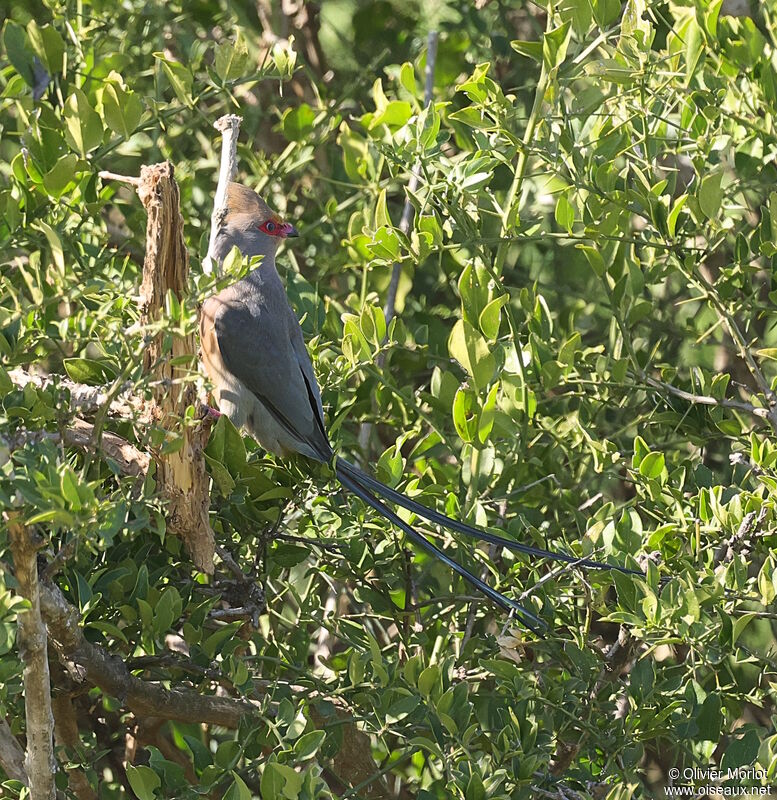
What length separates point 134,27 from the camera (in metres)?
3.07

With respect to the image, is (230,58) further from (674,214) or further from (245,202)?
(674,214)

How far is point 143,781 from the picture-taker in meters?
1.68

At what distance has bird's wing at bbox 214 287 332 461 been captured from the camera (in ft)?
8.43

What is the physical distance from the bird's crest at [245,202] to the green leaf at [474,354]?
32.5 inches

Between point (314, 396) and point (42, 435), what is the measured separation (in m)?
1.03

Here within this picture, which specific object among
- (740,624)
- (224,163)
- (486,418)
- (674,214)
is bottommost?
(740,624)

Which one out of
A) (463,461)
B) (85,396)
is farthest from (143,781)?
(463,461)

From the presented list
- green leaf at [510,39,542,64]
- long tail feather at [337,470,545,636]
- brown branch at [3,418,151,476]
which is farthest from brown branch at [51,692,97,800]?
green leaf at [510,39,542,64]

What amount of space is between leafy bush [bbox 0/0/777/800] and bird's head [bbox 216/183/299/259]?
13cm

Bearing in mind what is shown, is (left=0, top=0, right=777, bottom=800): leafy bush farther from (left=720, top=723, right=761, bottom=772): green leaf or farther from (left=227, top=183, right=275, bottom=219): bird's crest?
(left=227, top=183, right=275, bottom=219): bird's crest

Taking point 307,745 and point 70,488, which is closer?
point 70,488

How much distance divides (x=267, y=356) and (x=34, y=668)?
1235 millimetres

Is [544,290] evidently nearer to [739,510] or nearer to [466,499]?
[466,499]

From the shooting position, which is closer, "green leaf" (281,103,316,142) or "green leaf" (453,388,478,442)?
"green leaf" (453,388,478,442)
